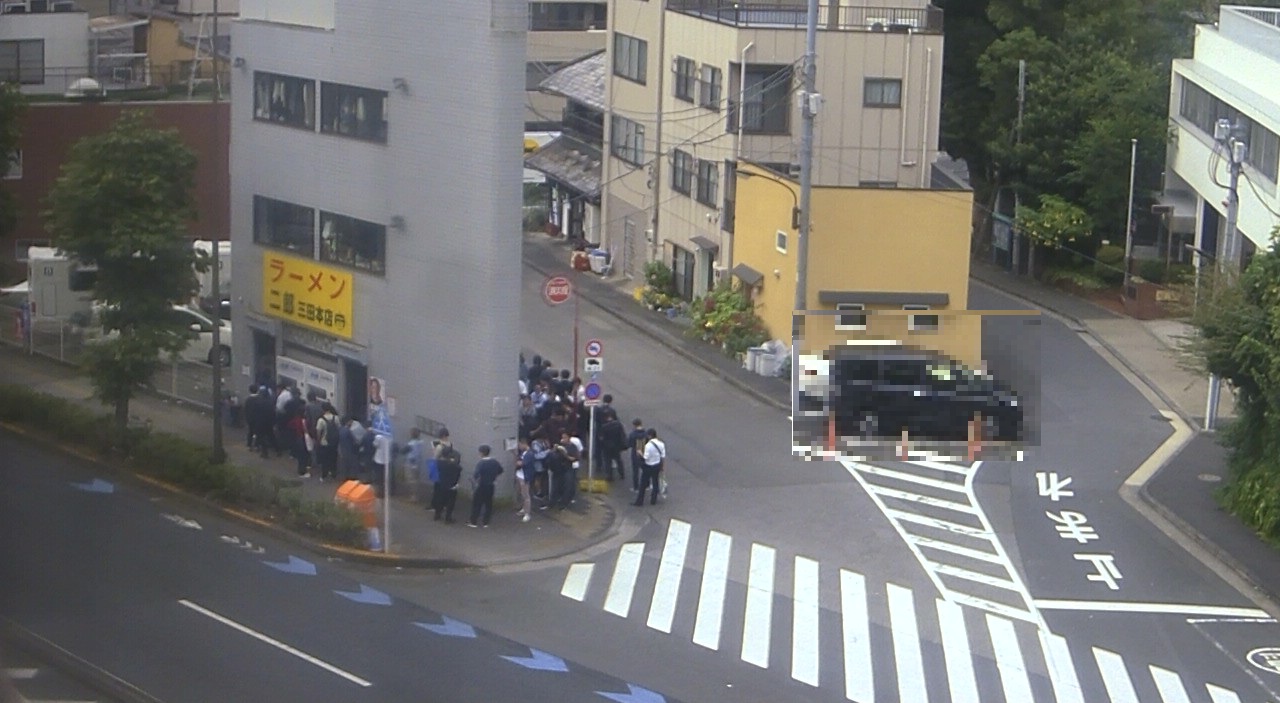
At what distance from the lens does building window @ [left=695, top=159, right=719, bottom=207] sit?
2827cm

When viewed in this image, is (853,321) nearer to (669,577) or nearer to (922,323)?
(922,323)

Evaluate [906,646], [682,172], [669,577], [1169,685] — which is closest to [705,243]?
[682,172]

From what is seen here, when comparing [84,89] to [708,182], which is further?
[708,182]

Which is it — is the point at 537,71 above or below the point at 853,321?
above

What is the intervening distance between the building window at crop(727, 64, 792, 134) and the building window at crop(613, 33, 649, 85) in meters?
3.98

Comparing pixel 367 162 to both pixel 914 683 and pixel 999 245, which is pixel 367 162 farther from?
pixel 999 245

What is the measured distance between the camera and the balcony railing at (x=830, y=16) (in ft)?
90.4

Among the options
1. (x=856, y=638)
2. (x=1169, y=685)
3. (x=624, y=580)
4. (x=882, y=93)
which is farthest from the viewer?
(x=882, y=93)

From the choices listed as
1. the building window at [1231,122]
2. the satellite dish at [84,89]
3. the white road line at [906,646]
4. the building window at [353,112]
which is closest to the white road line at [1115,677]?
the white road line at [906,646]

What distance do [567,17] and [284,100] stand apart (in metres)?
23.8

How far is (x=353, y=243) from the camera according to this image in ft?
61.8

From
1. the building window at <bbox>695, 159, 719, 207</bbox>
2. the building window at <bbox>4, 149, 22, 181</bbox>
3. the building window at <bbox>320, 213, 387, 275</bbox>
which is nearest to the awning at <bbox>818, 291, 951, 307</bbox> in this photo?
the building window at <bbox>695, 159, 719, 207</bbox>

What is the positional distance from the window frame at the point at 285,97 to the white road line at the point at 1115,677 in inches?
401

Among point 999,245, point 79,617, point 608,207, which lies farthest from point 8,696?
point 999,245
